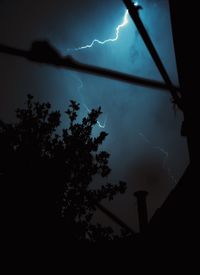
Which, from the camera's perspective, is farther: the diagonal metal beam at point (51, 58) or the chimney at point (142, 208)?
the chimney at point (142, 208)

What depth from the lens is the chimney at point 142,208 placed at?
13.5 meters

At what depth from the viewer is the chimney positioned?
13.5 meters

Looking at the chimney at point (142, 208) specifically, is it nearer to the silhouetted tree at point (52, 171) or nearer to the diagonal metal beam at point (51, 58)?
the silhouetted tree at point (52, 171)

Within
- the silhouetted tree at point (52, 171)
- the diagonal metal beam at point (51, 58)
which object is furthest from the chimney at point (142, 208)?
the diagonal metal beam at point (51, 58)

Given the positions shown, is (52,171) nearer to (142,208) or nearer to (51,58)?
(142,208)

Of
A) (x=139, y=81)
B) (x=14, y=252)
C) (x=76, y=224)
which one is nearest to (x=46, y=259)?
(x=14, y=252)

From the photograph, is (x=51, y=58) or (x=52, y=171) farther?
(x=52, y=171)

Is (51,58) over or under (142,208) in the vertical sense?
under

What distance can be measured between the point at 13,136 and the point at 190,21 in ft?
32.8

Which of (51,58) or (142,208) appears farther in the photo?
(142,208)

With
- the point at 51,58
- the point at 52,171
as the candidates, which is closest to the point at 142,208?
the point at 52,171

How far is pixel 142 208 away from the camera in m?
13.7

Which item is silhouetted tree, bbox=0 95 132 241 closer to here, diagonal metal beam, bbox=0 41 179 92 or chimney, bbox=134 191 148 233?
chimney, bbox=134 191 148 233

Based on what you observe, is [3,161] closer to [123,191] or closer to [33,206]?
[33,206]
